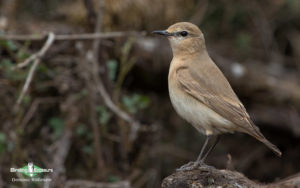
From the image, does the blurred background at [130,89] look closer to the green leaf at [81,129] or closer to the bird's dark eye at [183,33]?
the green leaf at [81,129]

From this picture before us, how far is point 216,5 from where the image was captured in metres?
9.54

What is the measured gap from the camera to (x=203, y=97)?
4852 millimetres

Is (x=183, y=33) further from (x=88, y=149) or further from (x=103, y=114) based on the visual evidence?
(x=88, y=149)

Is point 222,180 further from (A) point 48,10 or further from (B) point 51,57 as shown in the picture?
(A) point 48,10

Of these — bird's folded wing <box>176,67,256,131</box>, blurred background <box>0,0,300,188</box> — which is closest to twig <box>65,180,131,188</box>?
blurred background <box>0,0,300,188</box>

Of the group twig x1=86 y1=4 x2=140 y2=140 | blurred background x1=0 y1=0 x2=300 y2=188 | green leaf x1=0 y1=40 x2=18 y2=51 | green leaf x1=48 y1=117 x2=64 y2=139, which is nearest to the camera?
green leaf x1=0 y1=40 x2=18 y2=51

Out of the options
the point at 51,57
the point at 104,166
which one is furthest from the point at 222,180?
the point at 51,57

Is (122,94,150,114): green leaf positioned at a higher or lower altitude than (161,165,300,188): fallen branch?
higher

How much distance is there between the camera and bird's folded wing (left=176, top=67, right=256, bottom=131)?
4.66m

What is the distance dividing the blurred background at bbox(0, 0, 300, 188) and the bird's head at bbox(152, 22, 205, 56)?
1188mm

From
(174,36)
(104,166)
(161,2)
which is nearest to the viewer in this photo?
(174,36)

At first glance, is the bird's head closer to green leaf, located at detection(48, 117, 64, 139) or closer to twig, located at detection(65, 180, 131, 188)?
twig, located at detection(65, 180, 131, 188)

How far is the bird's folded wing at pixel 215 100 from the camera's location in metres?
4.66

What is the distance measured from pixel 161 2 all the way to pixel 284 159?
395 centimetres
